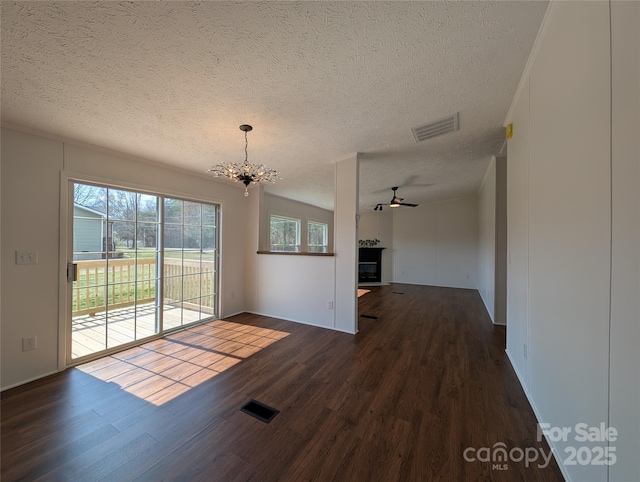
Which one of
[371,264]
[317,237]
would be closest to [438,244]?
[371,264]

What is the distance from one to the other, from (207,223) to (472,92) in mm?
3804

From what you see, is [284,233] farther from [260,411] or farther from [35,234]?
[260,411]

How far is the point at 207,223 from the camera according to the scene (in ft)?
12.5

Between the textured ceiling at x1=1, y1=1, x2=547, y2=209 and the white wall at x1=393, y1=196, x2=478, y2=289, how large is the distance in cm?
421

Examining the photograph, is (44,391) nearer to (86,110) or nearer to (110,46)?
(86,110)

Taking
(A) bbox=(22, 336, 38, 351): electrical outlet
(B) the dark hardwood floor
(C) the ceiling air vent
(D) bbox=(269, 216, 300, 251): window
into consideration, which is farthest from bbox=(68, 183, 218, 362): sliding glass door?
(C) the ceiling air vent

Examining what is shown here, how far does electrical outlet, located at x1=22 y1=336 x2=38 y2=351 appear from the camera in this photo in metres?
2.12

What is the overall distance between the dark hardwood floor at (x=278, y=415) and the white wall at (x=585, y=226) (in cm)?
46

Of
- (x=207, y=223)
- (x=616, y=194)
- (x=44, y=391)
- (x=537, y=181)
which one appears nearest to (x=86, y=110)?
(x=207, y=223)

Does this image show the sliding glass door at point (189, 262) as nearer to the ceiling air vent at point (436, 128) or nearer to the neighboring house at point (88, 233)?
the neighboring house at point (88, 233)

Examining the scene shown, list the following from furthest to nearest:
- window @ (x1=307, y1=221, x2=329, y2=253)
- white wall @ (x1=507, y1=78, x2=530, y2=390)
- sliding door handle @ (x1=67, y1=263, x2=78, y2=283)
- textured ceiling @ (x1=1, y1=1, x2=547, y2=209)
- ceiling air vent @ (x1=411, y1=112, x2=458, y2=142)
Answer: window @ (x1=307, y1=221, x2=329, y2=253) < sliding door handle @ (x1=67, y1=263, x2=78, y2=283) < ceiling air vent @ (x1=411, y1=112, x2=458, y2=142) < white wall @ (x1=507, y1=78, x2=530, y2=390) < textured ceiling @ (x1=1, y1=1, x2=547, y2=209)

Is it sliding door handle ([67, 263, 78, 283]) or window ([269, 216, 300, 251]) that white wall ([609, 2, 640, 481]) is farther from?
window ([269, 216, 300, 251])

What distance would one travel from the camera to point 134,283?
2.96 m

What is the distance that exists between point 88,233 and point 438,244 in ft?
24.5
